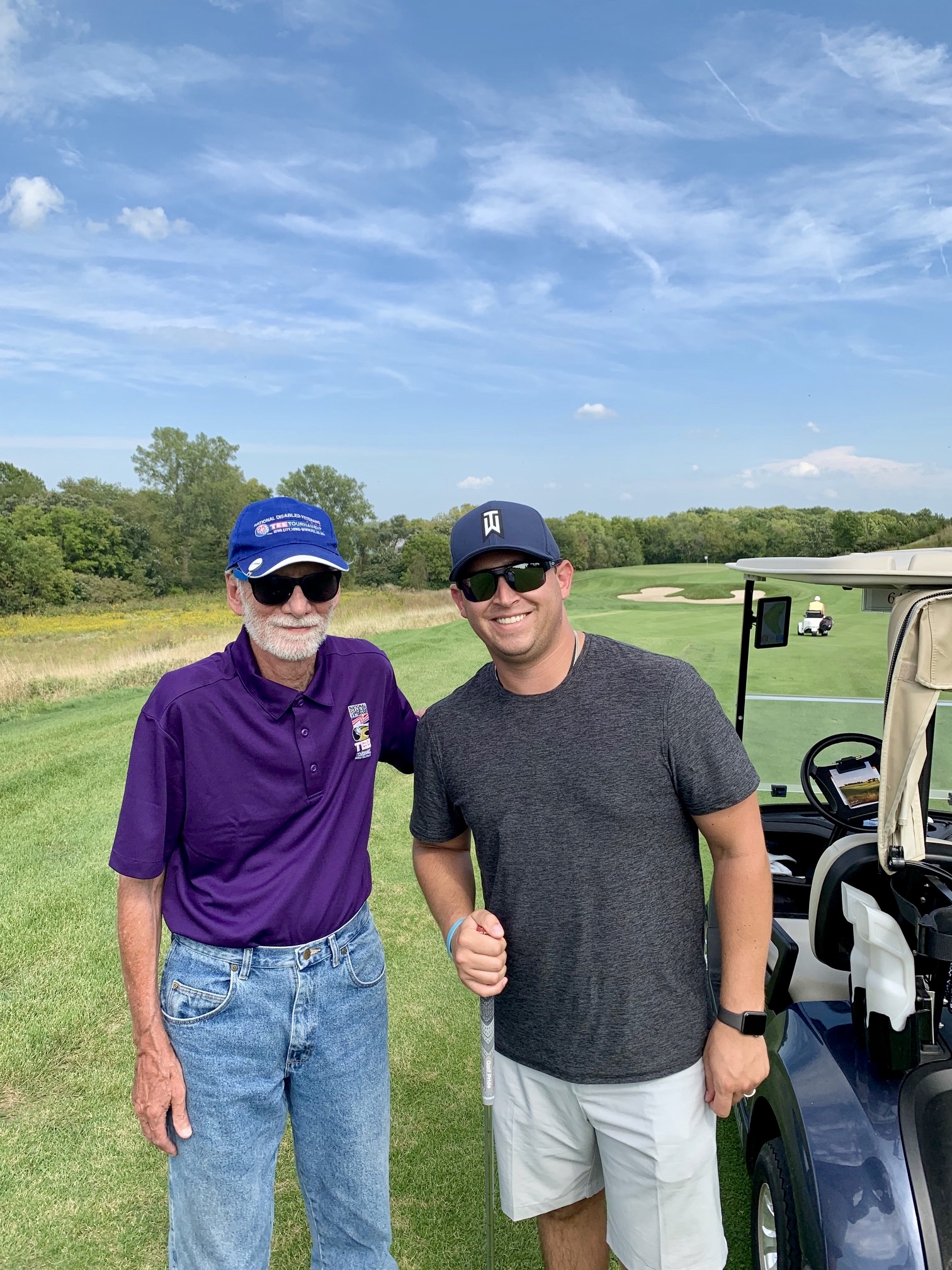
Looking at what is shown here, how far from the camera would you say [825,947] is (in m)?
2.01

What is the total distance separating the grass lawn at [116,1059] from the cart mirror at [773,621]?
6.7 inches

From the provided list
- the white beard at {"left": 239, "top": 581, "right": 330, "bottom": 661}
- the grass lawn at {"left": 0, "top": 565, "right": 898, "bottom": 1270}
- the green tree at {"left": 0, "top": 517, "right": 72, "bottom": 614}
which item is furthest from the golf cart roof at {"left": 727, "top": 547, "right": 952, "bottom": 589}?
the green tree at {"left": 0, "top": 517, "right": 72, "bottom": 614}

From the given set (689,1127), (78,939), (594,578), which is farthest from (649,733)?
(594,578)

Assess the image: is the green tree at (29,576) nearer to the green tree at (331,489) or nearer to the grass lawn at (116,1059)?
the green tree at (331,489)

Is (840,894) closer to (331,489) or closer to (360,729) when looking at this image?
(360,729)

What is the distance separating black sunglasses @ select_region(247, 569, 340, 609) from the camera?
1.71m

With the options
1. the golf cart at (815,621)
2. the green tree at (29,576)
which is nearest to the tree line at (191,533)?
the green tree at (29,576)

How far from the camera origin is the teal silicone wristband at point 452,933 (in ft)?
5.47

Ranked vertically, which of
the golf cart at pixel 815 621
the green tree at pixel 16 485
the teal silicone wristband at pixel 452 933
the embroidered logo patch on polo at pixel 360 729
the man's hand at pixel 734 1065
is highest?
the green tree at pixel 16 485

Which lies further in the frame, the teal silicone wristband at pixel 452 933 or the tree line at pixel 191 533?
the tree line at pixel 191 533

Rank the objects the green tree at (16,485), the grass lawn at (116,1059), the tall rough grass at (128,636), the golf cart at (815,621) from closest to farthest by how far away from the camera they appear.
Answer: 1. the grass lawn at (116,1059)
2. the golf cart at (815,621)
3. the tall rough grass at (128,636)
4. the green tree at (16,485)

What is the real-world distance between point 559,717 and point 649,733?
168mm

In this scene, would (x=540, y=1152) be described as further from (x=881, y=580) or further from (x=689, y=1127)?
(x=881, y=580)

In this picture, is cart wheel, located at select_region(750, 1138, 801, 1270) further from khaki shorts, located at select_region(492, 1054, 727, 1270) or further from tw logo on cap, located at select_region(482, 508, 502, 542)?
tw logo on cap, located at select_region(482, 508, 502, 542)
